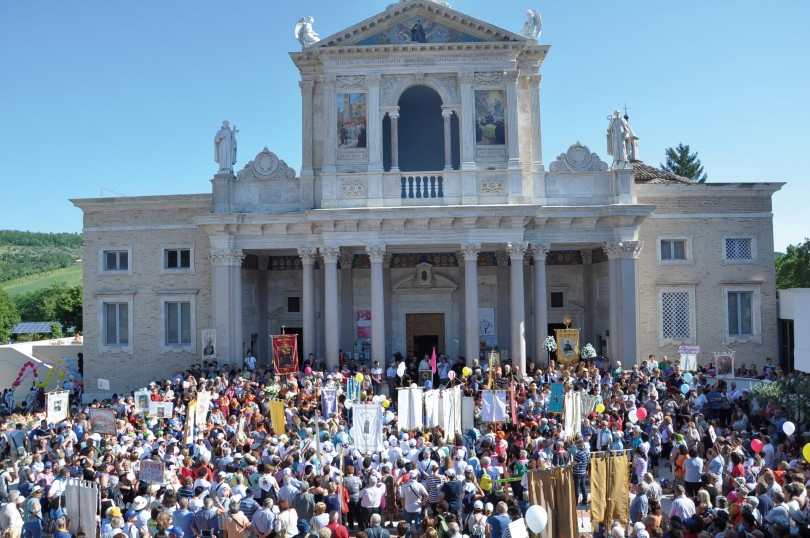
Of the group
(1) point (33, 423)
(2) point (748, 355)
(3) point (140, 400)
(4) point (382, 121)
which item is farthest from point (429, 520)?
(2) point (748, 355)

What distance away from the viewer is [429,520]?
11.5 meters

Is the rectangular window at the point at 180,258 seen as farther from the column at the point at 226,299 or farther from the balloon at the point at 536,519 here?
the balloon at the point at 536,519

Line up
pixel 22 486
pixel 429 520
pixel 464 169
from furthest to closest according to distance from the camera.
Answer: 1. pixel 464 169
2. pixel 22 486
3. pixel 429 520

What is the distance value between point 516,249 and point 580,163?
4.85 meters

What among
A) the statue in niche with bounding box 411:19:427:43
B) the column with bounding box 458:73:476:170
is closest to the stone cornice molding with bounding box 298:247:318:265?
the column with bounding box 458:73:476:170

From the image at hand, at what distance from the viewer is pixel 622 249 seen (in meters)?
28.9

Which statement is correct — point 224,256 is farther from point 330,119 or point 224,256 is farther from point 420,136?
point 420,136

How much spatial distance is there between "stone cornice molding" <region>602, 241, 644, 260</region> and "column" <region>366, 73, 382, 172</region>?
10.3m

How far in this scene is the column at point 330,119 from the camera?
2955cm

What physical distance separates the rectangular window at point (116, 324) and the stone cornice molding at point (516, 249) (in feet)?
59.4

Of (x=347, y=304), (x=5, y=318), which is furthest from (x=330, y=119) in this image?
(x=5, y=318)

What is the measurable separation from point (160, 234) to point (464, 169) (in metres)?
14.6

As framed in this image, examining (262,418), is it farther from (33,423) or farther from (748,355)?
(748,355)

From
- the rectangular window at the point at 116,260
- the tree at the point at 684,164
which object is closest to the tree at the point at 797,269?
the tree at the point at 684,164
